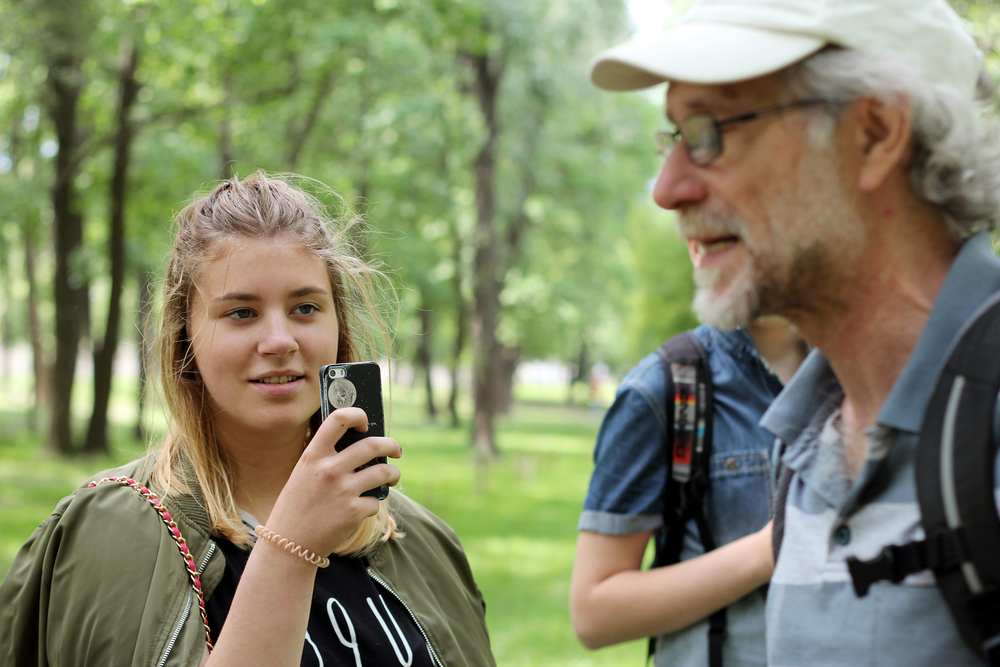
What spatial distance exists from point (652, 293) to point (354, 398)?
24.3 meters

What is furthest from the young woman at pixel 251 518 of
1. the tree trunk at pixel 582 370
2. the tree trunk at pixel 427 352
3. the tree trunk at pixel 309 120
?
the tree trunk at pixel 582 370

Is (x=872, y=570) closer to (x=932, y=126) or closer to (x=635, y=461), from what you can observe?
(x=932, y=126)

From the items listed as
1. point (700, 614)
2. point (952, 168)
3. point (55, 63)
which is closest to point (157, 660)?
point (700, 614)

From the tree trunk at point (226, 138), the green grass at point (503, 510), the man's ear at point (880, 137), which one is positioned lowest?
the green grass at point (503, 510)

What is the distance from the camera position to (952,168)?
1534 mm

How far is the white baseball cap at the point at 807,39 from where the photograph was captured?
148 cm

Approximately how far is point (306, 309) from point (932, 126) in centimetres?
149

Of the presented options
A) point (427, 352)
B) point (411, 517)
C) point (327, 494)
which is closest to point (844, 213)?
point (327, 494)

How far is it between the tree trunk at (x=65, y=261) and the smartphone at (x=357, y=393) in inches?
627

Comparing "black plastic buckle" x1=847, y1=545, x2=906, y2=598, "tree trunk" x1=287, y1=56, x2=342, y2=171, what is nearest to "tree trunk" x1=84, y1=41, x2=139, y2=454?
"tree trunk" x1=287, y1=56, x2=342, y2=171

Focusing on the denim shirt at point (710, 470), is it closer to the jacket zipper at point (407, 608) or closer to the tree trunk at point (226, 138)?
the jacket zipper at point (407, 608)

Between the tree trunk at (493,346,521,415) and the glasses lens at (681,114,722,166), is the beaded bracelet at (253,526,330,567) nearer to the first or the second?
the glasses lens at (681,114,722,166)

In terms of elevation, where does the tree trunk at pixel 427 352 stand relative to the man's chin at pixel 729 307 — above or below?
below

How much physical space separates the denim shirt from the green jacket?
1.06m
